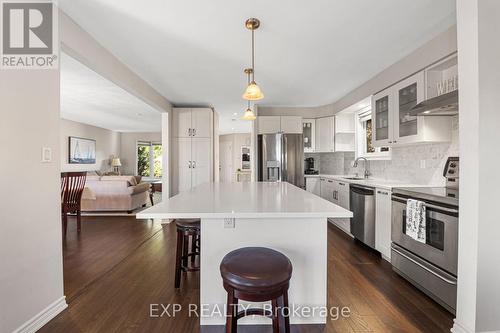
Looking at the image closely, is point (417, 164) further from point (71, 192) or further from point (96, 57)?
point (71, 192)

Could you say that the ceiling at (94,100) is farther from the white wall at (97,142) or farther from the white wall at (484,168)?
the white wall at (484,168)

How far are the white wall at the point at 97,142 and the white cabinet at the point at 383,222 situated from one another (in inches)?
312

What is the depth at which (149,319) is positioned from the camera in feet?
6.15

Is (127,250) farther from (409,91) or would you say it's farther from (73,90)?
(409,91)

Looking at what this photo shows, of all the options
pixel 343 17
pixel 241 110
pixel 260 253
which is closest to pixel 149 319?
pixel 260 253

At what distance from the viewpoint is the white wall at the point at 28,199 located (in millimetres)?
1573

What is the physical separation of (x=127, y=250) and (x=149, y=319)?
5.53 feet

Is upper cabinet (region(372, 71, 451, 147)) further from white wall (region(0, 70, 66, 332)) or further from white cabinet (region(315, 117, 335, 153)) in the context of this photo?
white wall (region(0, 70, 66, 332))

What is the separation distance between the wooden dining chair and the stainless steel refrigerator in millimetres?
3314

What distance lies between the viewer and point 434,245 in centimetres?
207

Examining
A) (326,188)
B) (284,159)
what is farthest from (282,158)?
(326,188)

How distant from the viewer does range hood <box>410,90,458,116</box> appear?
6.52ft

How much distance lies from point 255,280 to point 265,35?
2.23 m

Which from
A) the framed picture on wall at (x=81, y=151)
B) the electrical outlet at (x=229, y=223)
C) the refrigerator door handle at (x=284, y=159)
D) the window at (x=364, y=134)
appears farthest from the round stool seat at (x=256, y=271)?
the framed picture on wall at (x=81, y=151)
